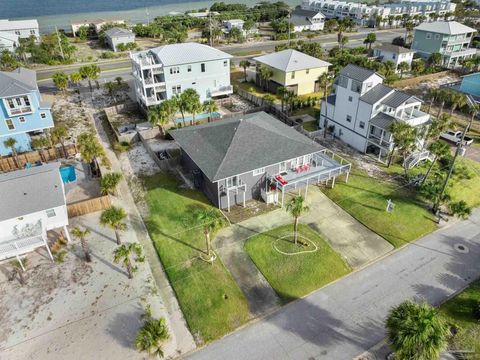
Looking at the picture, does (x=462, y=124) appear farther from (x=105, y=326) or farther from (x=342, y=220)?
(x=105, y=326)

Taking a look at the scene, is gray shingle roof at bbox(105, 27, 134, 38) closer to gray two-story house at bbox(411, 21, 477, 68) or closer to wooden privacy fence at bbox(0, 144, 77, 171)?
wooden privacy fence at bbox(0, 144, 77, 171)

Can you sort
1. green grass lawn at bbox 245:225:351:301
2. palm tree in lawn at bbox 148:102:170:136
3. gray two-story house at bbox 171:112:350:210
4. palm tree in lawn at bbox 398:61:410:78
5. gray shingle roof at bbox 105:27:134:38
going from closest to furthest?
green grass lawn at bbox 245:225:351:301 < gray two-story house at bbox 171:112:350:210 < palm tree in lawn at bbox 148:102:170:136 < palm tree in lawn at bbox 398:61:410:78 < gray shingle roof at bbox 105:27:134:38

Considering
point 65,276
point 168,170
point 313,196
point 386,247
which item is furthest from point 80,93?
point 386,247

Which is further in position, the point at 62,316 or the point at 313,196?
the point at 313,196

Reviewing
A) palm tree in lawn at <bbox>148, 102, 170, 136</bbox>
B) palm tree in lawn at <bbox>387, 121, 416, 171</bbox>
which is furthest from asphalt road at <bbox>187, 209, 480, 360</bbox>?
palm tree in lawn at <bbox>148, 102, 170, 136</bbox>

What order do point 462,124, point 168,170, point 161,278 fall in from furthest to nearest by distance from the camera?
point 462,124
point 168,170
point 161,278

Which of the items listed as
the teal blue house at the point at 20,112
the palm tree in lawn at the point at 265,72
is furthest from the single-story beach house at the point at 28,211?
the palm tree in lawn at the point at 265,72

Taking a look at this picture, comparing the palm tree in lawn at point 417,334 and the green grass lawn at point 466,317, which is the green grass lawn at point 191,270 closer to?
the palm tree in lawn at point 417,334
